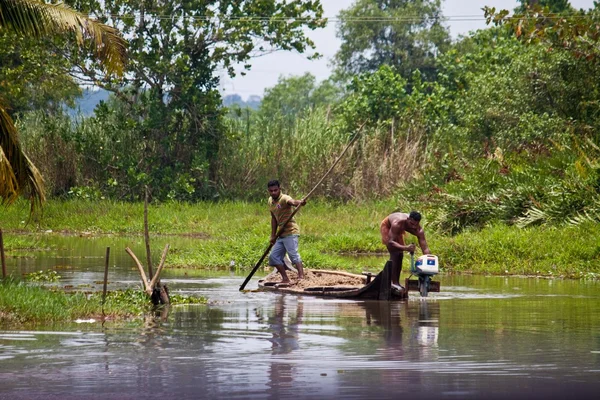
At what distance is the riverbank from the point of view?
22.6 meters

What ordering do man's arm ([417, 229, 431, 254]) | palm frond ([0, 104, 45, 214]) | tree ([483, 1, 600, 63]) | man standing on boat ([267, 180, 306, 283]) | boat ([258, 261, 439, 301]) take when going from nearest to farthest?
palm frond ([0, 104, 45, 214]), boat ([258, 261, 439, 301]), man's arm ([417, 229, 431, 254]), man standing on boat ([267, 180, 306, 283]), tree ([483, 1, 600, 63])

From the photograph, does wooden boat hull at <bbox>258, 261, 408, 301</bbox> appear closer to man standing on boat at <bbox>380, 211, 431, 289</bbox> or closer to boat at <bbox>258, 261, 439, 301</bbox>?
boat at <bbox>258, 261, 439, 301</bbox>

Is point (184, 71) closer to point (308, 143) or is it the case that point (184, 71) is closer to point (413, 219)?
point (308, 143)

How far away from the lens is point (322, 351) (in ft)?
38.9

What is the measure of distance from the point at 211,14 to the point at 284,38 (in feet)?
7.95

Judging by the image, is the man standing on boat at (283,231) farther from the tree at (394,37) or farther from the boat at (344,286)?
the tree at (394,37)

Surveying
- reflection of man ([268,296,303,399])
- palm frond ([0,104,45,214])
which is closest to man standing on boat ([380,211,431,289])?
reflection of man ([268,296,303,399])

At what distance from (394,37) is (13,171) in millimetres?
48072

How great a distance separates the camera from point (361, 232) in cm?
2881

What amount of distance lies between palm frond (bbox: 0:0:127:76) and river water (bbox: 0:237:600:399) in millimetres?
4002

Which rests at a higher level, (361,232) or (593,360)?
(361,232)

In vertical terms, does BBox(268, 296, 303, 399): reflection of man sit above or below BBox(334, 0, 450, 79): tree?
below

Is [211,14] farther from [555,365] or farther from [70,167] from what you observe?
[555,365]

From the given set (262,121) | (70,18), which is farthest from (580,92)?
(70,18)
